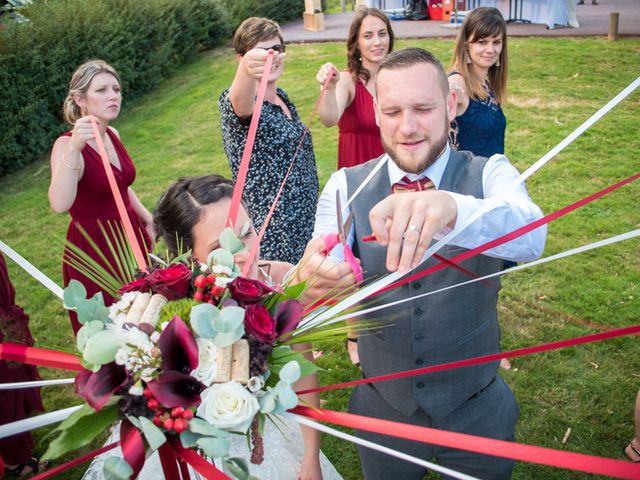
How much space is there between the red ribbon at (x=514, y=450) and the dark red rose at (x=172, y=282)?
465 mm

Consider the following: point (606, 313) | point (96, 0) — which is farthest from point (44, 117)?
point (606, 313)

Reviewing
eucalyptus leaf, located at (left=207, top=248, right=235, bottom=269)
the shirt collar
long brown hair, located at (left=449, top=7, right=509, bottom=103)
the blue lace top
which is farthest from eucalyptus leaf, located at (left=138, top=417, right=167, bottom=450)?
long brown hair, located at (left=449, top=7, right=509, bottom=103)

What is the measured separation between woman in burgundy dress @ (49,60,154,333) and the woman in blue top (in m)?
2.37

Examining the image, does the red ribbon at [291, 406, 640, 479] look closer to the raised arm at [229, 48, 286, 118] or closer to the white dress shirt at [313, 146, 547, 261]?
the white dress shirt at [313, 146, 547, 261]

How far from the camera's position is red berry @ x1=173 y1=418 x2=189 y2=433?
122 cm

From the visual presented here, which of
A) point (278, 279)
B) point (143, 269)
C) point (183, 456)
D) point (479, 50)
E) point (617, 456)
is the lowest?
point (617, 456)

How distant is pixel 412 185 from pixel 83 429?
1.31 metres

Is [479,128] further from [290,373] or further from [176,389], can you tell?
[176,389]

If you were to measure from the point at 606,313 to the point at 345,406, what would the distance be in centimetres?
231

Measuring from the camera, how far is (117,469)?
117 centimetres

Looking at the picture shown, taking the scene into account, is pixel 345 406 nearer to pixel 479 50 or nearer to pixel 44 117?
pixel 479 50

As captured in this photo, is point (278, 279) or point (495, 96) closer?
point (278, 279)

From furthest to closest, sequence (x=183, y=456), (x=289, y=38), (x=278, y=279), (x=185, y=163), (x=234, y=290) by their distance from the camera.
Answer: (x=289, y=38)
(x=185, y=163)
(x=278, y=279)
(x=234, y=290)
(x=183, y=456)

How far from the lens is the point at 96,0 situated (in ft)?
37.9
